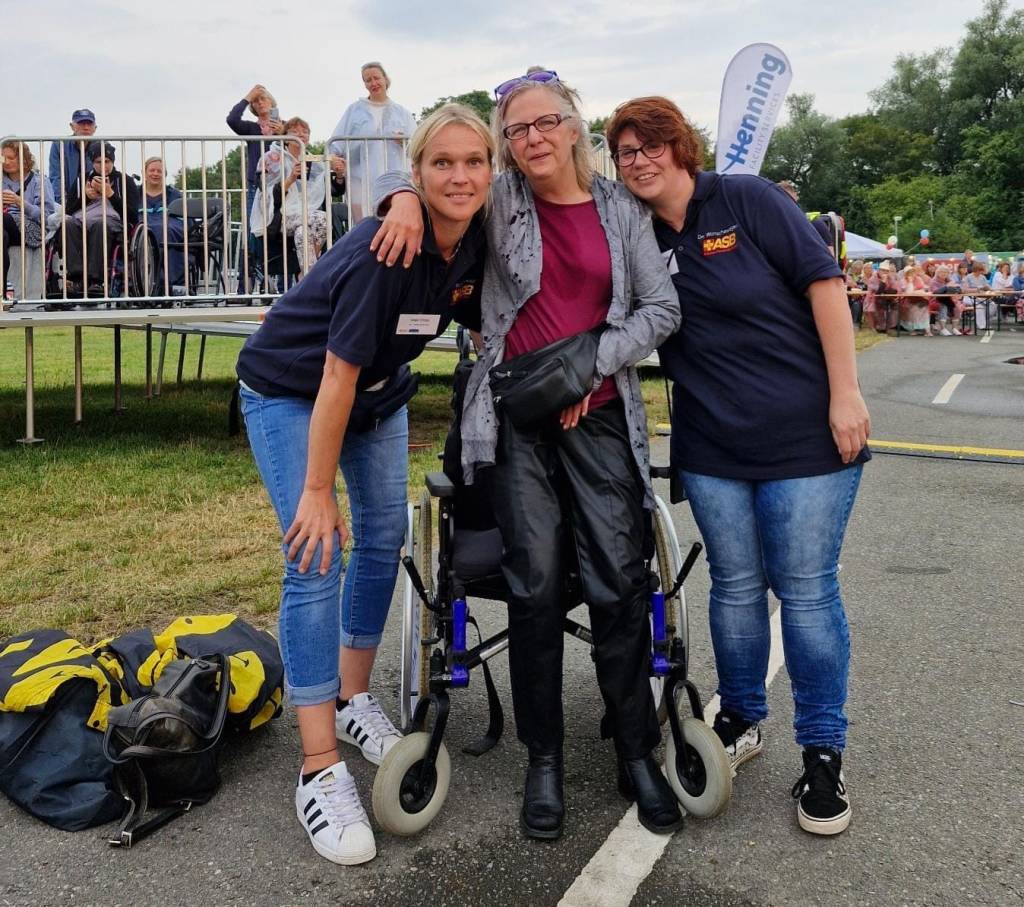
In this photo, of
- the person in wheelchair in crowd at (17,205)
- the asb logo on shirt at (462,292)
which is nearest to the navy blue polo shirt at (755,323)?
the asb logo on shirt at (462,292)

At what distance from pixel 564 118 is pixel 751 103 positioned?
16.9ft

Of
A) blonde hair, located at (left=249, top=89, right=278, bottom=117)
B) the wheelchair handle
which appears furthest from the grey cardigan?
blonde hair, located at (left=249, top=89, right=278, bottom=117)

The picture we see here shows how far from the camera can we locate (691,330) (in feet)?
9.17

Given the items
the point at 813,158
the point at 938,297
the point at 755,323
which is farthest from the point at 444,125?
the point at 813,158

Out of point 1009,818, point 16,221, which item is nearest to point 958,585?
point 1009,818

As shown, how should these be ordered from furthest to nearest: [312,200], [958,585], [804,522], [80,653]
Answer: [312,200]
[958,585]
[80,653]
[804,522]

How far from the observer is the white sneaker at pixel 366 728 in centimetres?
314

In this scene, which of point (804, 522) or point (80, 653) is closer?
point (804, 522)

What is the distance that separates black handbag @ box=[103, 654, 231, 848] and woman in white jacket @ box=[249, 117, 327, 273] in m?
5.36

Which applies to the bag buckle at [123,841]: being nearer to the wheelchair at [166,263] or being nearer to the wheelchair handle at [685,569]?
the wheelchair handle at [685,569]

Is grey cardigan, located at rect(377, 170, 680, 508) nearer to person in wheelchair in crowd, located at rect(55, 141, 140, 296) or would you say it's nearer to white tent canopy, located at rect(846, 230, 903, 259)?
person in wheelchair in crowd, located at rect(55, 141, 140, 296)

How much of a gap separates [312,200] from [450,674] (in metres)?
6.09

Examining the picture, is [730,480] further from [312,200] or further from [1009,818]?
[312,200]

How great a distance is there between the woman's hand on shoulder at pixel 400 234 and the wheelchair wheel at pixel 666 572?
3.48 ft
